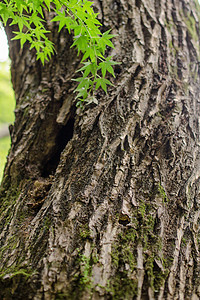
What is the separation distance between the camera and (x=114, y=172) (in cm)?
130

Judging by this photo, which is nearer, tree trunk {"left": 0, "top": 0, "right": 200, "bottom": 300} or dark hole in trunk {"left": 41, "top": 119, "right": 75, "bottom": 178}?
tree trunk {"left": 0, "top": 0, "right": 200, "bottom": 300}

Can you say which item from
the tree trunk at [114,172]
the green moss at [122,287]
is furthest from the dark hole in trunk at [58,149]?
the green moss at [122,287]

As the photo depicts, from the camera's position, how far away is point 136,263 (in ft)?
3.51

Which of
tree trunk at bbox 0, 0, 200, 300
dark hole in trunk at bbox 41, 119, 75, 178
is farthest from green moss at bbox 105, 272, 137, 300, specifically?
dark hole in trunk at bbox 41, 119, 75, 178

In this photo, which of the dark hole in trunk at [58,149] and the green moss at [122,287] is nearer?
the green moss at [122,287]

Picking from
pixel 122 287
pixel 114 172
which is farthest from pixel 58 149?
pixel 122 287

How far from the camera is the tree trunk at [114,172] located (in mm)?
1051

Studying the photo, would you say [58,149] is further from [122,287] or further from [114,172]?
[122,287]

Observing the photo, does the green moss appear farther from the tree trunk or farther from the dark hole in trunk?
the dark hole in trunk

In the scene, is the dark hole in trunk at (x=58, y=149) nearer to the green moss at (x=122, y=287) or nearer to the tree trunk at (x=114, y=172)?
the tree trunk at (x=114, y=172)

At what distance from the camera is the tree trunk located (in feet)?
3.45

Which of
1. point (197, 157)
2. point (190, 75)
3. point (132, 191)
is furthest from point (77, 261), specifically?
point (190, 75)

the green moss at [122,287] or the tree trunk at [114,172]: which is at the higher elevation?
the tree trunk at [114,172]

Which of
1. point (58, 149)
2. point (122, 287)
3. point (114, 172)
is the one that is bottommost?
point (122, 287)
